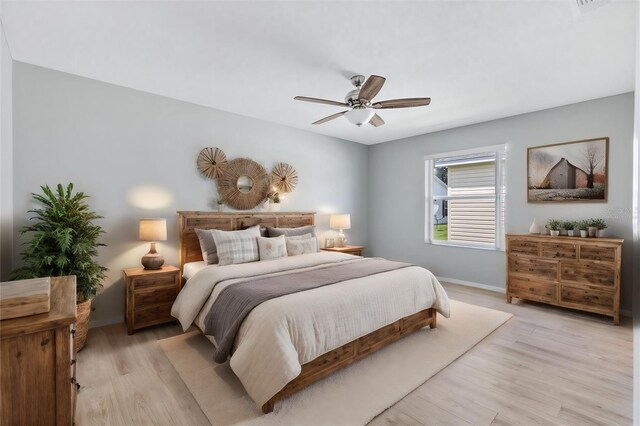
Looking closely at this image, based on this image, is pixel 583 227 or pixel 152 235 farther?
pixel 583 227

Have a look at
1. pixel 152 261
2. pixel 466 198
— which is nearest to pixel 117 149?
pixel 152 261

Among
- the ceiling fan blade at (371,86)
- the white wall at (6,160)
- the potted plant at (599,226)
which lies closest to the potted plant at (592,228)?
the potted plant at (599,226)

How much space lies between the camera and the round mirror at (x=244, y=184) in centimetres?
433

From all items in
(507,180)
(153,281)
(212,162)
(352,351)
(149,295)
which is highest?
(212,162)

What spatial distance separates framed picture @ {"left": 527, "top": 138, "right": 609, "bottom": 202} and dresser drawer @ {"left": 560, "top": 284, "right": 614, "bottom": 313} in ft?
3.77

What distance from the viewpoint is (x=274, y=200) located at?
15.0 feet

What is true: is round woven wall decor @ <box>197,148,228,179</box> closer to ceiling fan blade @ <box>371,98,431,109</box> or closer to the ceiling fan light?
the ceiling fan light

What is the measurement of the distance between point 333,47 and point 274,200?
8.35 ft

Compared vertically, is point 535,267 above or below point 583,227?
below

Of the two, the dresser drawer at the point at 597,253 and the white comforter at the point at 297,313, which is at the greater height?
the dresser drawer at the point at 597,253

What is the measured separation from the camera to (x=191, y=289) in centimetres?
291

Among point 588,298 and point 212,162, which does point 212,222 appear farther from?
point 588,298

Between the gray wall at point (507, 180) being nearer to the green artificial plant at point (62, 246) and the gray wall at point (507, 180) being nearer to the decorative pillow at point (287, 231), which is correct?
the decorative pillow at point (287, 231)

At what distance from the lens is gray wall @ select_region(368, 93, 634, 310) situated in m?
3.54
